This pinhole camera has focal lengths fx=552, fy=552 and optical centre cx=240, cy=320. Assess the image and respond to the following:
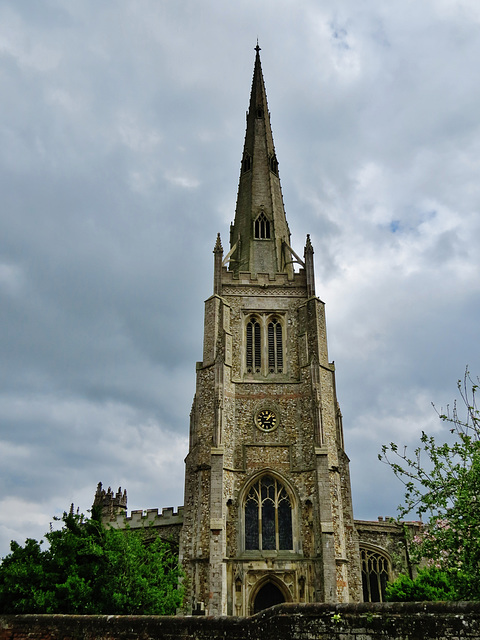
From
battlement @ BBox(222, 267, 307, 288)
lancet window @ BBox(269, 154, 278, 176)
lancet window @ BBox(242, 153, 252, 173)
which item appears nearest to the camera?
battlement @ BBox(222, 267, 307, 288)

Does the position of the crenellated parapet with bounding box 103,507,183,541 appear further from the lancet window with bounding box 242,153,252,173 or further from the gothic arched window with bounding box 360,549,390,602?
the lancet window with bounding box 242,153,252,173

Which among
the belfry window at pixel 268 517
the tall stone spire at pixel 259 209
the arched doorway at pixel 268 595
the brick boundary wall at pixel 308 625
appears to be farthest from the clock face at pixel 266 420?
the brick boundary wall at pixel 308 625

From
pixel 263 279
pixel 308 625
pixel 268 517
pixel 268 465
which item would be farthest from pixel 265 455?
pixel 308 625

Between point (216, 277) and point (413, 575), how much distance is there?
63.6 ft

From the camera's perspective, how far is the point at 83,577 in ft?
59.3

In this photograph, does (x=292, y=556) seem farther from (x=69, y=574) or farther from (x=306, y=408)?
(x=69, y=574)

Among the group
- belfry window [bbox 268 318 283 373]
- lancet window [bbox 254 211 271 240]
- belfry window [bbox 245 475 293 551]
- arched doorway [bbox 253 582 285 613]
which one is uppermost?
lancet window [bbox 254 211 271 240]

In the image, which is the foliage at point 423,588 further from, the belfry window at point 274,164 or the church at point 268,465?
the belfry window at point 274,164

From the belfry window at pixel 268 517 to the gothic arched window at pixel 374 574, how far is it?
262 inches

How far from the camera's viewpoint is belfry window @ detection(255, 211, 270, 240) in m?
36.6

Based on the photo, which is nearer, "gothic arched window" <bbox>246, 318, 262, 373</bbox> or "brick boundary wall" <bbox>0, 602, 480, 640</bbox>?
"brick boundary wall" <bbox>0, 602, 480, 640</bbox>

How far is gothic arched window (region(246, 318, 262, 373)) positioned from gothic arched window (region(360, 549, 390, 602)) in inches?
459

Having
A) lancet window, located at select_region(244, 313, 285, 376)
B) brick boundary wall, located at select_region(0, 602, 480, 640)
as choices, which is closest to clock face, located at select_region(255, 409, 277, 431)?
lancet window, located at select_region(244, 313, 285, 376)

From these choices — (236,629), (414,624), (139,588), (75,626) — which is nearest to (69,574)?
(139,588)
